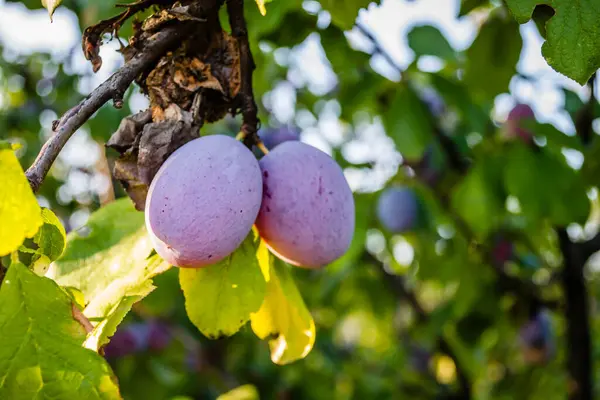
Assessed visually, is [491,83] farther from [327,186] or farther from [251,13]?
[327,186]

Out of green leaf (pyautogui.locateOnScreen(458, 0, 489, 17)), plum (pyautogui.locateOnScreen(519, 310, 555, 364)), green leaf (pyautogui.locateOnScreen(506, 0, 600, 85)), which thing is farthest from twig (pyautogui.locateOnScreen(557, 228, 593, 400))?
green leaf (pyautogui.locateOnScreen(506, 0, 600, 85))

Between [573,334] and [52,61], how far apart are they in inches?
81.2

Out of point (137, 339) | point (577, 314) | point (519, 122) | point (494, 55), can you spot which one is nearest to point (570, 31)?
point (494, 55)

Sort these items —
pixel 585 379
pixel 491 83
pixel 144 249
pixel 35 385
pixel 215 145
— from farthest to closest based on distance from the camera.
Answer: pixel 585 379, pixel 491 83, pixel 144 249, pixel 215 145, pixel 35 385

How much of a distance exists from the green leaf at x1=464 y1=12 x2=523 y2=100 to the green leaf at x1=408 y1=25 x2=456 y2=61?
0.24 ft

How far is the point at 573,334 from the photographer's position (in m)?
1.58

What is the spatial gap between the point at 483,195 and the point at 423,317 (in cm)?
97

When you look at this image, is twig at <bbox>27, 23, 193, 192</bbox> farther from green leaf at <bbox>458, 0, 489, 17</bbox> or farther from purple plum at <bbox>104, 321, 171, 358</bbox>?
purple plum at <bbox>104, 321, 171, 358</bbox>

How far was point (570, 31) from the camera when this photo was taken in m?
0.61

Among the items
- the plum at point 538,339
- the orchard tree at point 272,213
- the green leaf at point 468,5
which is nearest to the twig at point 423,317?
the orchard tree at point 272,213

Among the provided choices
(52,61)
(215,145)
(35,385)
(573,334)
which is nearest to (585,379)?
(573,334)

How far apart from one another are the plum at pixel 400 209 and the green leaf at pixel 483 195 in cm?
46

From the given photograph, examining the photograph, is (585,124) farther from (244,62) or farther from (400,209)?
(244,62)

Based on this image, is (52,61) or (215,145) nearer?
(215,145)
